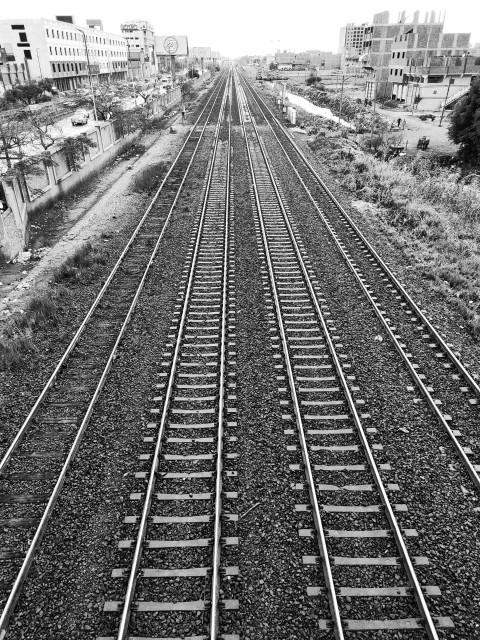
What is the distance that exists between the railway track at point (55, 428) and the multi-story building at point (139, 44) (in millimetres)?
135365

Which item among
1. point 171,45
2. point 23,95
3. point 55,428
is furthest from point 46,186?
point 171,45

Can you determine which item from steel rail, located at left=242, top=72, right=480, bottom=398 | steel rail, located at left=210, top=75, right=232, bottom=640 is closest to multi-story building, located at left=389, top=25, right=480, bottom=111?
steel rail, located at left=242, top=72, right=480, bottom=398

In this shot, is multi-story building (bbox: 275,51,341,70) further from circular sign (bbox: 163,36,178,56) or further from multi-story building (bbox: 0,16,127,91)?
multi-story building (bbox: 0,16,127,91)

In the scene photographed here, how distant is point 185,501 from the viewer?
20.5 feet

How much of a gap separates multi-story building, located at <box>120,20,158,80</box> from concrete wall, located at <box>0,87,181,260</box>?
11600 centimetres

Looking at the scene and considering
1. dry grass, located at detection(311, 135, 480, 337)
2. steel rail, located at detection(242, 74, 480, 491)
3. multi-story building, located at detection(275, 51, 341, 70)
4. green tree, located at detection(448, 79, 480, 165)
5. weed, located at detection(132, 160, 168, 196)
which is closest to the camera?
steel rail, located at detection(242, 74, 480, 491)

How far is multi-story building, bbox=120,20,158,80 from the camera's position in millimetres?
127975

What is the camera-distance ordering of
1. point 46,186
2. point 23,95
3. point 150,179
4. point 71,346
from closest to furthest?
point 71,346 < point 46,186 < point 150,179 < point 23,95

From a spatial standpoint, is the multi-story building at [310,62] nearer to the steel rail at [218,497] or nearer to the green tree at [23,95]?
the green tree at [23,95]

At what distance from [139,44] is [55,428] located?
157m

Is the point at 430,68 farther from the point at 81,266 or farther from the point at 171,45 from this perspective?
the point at 81,266

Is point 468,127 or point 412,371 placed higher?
point 468,127

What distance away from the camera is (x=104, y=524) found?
595 centimetres

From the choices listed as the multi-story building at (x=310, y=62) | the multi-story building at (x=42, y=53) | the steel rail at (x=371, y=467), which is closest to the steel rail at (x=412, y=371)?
the steel rail at (x=371, y=467)
